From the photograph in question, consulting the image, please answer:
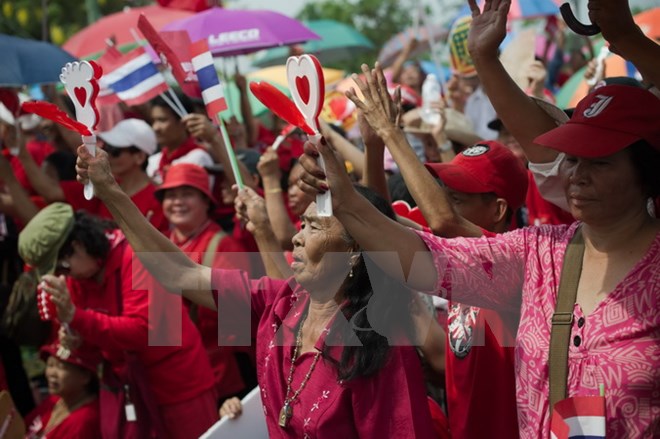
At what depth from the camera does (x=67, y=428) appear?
176 inches

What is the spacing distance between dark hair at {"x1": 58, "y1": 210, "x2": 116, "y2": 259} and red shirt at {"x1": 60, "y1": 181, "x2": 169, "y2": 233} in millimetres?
665

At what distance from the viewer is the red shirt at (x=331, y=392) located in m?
2.67

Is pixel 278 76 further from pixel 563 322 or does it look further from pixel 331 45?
pixel 563 322

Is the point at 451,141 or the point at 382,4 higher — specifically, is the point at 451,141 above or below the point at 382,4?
below

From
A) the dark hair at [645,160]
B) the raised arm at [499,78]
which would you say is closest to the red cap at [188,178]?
the raised arm at [499,78]

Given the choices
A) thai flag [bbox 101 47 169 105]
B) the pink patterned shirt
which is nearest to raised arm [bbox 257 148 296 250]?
thai flag [bbox 101 47 169 105]

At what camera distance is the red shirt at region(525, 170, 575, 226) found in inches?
177

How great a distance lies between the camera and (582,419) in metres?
2.18

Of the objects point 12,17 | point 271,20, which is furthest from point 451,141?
point 12,17

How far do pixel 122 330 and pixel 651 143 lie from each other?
8.08 feet

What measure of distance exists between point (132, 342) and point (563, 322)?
2287 mm

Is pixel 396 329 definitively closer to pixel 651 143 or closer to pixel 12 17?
pixel 651 143

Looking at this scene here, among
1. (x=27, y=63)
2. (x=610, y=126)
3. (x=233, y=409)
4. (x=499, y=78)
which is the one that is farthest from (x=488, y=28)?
(x=27, y=63)

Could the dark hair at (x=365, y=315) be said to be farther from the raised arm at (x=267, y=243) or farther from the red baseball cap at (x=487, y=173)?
the raised arm at (x=267, y=243)
